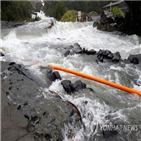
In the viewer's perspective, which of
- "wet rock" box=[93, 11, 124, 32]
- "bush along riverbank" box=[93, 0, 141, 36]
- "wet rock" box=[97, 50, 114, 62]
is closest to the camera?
"wet rock" box=[97, 50, 114, 62]

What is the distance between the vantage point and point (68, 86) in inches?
114

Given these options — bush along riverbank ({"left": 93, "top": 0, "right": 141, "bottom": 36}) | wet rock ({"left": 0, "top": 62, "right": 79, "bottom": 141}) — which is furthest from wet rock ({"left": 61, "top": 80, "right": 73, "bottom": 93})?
bush along riverbank ({"left": 93, "top": 0, "right": 141, "bottom": 36})

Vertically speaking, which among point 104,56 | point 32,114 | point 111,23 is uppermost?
point 111,23

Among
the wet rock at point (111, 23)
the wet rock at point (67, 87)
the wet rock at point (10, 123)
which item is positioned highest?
the wet rock at point (111, 23)

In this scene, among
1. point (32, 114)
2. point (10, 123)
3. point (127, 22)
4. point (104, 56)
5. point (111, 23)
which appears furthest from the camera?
point (111, 23)

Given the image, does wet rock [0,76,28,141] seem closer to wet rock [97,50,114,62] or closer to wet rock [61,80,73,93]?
wet rock [61,80,73,93]

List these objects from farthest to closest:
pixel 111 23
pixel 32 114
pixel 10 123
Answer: pixel 111 23 < pixel 32 114 < pixel 10 123

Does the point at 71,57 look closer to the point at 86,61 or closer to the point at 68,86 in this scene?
the point at 86,61

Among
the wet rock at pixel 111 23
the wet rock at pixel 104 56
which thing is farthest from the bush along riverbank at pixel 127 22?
the wet rock at pixel 104 56

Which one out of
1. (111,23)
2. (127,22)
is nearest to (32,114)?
(127,22)

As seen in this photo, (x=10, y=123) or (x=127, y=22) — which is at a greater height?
(x=127, y=22)

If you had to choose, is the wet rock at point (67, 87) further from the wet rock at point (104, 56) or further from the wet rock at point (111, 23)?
the wet rock at point (111, 23)

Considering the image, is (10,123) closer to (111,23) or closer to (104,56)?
(104,56)

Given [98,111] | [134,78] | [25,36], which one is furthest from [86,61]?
[25,36]
